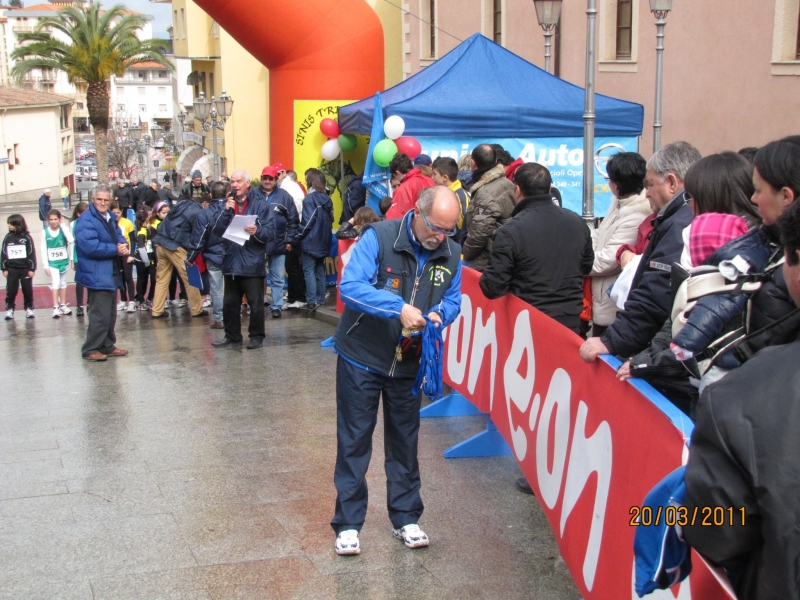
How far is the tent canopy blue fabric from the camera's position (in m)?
12.6

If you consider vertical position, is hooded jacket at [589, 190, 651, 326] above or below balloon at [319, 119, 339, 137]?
below

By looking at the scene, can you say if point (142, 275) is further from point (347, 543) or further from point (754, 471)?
point (754, 471)

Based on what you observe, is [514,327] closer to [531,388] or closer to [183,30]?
[531,388]

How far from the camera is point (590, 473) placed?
12.1 feet

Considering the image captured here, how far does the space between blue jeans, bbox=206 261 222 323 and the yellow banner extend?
5421mm

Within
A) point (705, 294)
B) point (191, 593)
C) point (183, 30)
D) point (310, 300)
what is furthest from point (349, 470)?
point (183, 30)

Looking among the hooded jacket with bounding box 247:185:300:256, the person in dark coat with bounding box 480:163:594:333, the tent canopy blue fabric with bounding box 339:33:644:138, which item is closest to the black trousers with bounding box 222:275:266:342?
the hooded jacket with bounding box 247:185:300:256

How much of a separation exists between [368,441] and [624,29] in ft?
51.3

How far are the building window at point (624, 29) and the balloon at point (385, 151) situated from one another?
→ 7795mm

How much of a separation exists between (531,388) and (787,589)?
9.94ft

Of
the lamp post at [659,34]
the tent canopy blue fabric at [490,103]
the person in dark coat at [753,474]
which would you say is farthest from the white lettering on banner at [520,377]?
the lamp post at [659,34]

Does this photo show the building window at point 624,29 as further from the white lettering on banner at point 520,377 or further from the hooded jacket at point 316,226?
the white lettering on banner at point 520,377

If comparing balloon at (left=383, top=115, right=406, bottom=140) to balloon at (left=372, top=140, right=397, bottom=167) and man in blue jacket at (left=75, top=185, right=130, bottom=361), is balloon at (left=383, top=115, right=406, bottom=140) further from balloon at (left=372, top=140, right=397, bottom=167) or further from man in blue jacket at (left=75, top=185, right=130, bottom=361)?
man in blue jacket at (left=75, top=185, right=130, bottom=361)

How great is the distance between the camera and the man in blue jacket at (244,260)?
33.2 feet
